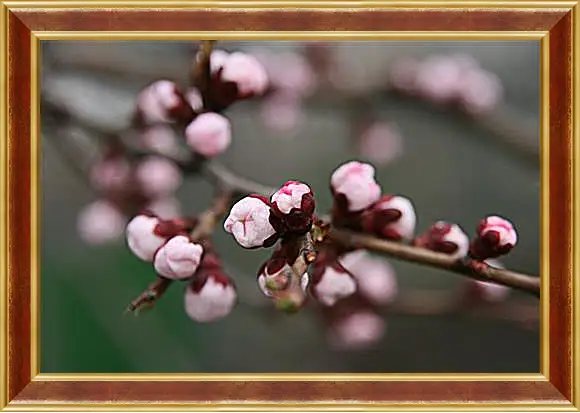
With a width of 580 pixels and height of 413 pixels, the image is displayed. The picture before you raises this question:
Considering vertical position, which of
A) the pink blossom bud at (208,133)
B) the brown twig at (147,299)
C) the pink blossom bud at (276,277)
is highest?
the pink blossom bud at (208,133)

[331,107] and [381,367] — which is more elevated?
[331,107]

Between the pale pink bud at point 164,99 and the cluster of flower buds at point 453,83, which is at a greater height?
the cluster of flower buds at point 453,83

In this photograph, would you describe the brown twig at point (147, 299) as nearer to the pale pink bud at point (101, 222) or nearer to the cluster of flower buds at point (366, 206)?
the cluster of flower buds at point (366, 206)

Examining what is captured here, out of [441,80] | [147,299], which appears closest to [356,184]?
[147,299]

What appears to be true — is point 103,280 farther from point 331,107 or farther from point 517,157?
point 517,157

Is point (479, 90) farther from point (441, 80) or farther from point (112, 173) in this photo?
point (112, 173)

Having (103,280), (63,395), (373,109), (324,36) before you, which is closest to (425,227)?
(373,109)

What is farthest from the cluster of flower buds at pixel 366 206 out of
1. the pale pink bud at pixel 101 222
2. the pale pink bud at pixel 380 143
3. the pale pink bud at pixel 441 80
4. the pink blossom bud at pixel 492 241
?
the pale pink bud at pixel 380 143
